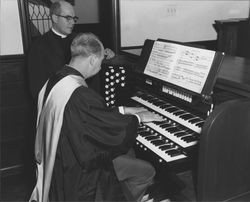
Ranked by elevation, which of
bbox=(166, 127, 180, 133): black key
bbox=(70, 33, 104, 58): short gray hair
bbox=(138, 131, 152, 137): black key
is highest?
bbox=(70, 33, 104, 58): short gray hair

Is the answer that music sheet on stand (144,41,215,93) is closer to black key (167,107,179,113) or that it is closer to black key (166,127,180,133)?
black key (167,107,179,113)

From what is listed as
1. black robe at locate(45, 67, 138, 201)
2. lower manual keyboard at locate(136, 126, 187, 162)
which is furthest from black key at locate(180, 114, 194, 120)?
black robe at locate(45, 67, 138, 201)

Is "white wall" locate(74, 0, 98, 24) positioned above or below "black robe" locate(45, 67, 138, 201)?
above

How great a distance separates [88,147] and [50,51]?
1681 millimetres

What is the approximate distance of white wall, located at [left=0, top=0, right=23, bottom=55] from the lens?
10.9 feet

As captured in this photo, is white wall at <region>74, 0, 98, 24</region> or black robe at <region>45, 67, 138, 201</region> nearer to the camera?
black robe at <region>45, 67, 138, 201</region>

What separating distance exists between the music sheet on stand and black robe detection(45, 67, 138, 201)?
0.58 metres

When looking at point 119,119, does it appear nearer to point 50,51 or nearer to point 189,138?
point 189,138

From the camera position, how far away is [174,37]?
435 centimetres

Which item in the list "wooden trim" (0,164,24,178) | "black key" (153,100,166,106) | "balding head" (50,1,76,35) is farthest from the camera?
"wooden trim" (0,164,24,178)

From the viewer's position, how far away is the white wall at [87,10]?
7.57 metres

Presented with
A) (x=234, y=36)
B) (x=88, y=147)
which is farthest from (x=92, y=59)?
(x=234, y=36)

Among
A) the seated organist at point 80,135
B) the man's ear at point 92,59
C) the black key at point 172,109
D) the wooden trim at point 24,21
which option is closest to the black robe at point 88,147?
the seated organist at point 80,135

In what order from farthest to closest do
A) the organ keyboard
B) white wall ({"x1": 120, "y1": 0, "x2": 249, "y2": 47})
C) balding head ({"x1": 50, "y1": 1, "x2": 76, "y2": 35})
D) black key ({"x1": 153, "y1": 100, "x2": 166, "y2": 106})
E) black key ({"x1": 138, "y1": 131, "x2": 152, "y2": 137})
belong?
white wall ({"x1": 120, "y1": 0, "x2": 249, "y2": 47}), balding head ({"x1": 50, "y1": 1, "x2": 76, "y2": 35}), black key ({"x1": 153, "y1": 100, "x2": 166, "y2": 106}), black key ({"x1": 138, "y1": 131, "x2": 152, "y2": 137}), the organ keyboard
